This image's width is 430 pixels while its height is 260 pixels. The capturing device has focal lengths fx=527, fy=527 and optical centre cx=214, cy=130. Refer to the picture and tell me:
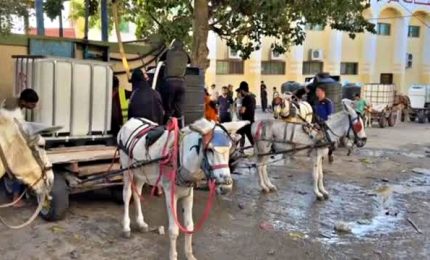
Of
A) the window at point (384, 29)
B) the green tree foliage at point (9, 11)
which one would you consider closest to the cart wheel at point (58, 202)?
the green tree foliage at point (9, 11)

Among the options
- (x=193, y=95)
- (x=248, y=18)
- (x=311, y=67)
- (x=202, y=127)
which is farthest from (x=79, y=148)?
(x=311, y=67)

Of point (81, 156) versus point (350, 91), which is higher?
point (350, 91)

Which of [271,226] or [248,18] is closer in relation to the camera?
[271,226]

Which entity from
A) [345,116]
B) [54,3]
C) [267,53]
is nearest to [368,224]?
[345,116]

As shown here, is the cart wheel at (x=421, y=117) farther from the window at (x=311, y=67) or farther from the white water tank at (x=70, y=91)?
the white water tank at (x=70, y=91)

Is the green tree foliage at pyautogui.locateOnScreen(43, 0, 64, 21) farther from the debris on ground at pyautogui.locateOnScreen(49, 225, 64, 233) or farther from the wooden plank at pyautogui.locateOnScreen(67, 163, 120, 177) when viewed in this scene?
the debris on ground at pyautogui.locateOnScreen(49, 225, 64, 233)

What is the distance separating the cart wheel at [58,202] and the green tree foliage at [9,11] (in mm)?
2900

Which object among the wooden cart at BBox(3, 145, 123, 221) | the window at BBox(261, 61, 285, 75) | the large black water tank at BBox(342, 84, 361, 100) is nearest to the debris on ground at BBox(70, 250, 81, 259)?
the wooden cart at BBox(3, 145, 123, 221)

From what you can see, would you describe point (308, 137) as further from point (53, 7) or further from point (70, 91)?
point (53, 7)

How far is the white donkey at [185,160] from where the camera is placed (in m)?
4.78

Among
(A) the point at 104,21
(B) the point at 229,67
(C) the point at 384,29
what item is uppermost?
(C) the point at 384,29

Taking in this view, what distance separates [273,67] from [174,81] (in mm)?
28065

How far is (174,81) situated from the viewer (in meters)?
7.96

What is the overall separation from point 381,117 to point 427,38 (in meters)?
19.8
